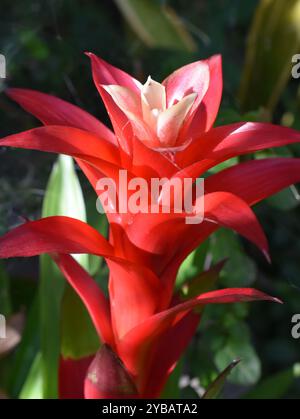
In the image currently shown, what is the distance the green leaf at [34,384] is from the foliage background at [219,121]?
4.1 inches

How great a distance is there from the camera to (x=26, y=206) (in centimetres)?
151

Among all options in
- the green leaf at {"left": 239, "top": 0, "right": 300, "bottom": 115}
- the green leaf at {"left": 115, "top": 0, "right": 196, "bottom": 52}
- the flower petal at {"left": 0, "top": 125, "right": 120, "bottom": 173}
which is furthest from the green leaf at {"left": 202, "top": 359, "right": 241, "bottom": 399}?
the green leaf at {"left": 115, "top": 0, "right": 196, "bottom": 52}

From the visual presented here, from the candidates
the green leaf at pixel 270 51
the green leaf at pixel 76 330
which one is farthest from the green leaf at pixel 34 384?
the green leaf at pixel 270 51

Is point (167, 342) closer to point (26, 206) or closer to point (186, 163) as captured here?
point (186, 163)

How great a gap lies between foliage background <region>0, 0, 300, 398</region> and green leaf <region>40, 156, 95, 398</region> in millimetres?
150

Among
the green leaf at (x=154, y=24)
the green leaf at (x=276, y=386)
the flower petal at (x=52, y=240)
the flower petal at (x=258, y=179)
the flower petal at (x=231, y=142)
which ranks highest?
the green leaf at (x=154, y=24)

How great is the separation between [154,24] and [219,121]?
64cm

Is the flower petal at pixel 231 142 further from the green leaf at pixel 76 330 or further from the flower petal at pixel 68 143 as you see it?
the green leaf at pixel 76 330

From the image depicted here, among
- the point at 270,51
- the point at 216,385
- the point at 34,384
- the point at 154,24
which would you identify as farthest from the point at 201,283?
the point at 154,24

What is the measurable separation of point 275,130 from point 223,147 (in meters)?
0.06

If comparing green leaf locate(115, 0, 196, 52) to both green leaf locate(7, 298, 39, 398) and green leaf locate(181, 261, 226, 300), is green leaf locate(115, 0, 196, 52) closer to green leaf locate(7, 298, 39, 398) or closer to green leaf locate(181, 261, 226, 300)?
green leaf locate(7, 298, 39, 398)

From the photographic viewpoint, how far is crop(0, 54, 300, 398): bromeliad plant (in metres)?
0.67

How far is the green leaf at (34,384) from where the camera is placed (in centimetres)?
110
